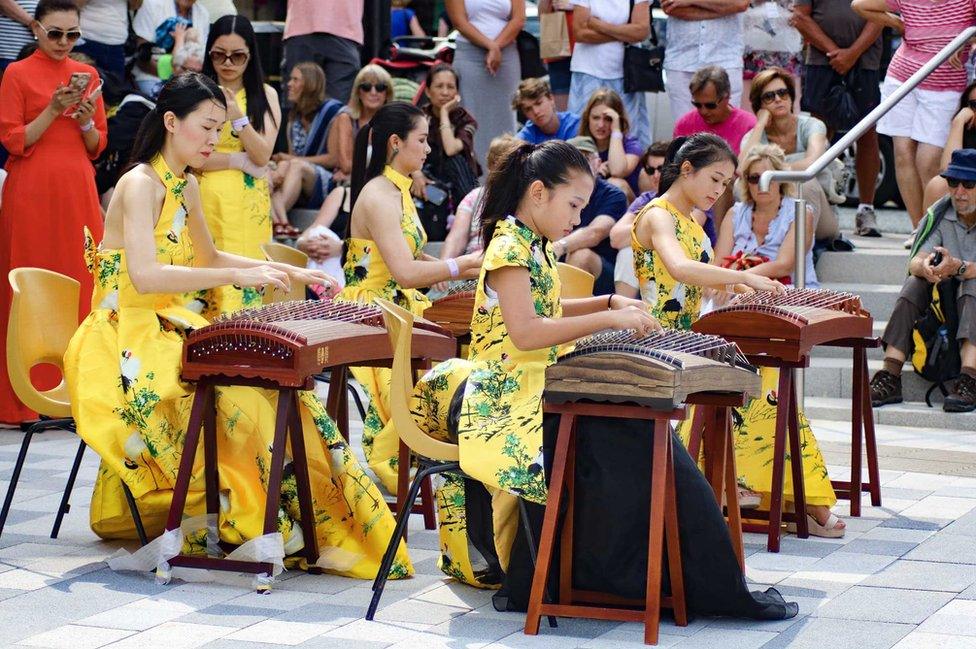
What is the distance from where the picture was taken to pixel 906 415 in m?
7.96

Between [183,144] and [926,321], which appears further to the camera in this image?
[926,321]

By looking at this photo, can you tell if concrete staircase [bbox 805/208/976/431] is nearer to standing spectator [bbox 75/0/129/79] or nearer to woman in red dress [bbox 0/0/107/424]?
woman in red dress [bbox 0/0/107/424]

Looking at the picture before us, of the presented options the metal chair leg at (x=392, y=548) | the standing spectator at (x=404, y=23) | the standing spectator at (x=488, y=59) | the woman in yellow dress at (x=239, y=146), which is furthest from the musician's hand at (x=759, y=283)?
the standing spectator at (x=404, y=23)

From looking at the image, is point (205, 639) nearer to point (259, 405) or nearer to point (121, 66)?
point (259, 405)

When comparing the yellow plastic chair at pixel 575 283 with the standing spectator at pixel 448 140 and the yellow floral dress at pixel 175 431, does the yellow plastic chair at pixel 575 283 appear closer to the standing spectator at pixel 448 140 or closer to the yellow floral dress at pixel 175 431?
the yellow floral dress at pixel 175 431

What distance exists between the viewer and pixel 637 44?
9.93 meters

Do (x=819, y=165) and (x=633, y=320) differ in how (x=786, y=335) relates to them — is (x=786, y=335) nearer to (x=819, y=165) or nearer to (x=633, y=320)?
(x=633, y=320)

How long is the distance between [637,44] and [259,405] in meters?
5.53

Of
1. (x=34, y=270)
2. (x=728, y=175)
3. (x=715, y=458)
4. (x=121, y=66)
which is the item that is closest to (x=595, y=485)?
(x=715, y=458)

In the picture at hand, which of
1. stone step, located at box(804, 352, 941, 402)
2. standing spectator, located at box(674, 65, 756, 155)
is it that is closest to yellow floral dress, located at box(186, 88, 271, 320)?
standing spectator, located at box(674, 65, 756, 155)

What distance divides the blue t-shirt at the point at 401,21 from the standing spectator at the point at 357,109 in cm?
253

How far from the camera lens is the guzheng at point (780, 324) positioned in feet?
17.5

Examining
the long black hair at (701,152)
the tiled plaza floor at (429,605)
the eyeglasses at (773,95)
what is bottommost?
the tiled plaza floor at (429,605)

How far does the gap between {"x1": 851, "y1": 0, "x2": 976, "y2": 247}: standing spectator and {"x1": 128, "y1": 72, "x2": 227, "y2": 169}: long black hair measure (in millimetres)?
5143
